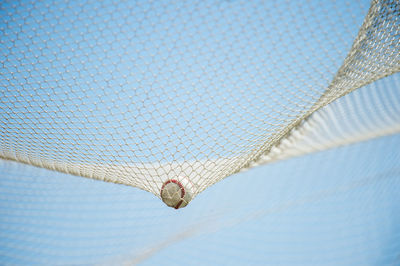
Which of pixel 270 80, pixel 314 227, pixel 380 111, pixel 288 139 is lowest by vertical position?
pixel 314 227

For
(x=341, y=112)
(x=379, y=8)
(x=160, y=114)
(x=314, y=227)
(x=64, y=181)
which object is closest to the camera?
(x=379, y=8)

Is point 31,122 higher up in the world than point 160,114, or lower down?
lower down

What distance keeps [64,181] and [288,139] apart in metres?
1.39

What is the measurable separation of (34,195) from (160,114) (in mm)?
1221

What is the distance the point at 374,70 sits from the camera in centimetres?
123

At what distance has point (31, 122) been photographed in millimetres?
1342

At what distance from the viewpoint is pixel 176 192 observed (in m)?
1.13

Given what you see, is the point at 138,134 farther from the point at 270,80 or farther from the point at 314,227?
the point at 314,227

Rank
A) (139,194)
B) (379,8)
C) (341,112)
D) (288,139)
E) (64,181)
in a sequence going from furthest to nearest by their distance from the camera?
(139,194) → (64,181) → (341,112) → (288,139) → (379,8)

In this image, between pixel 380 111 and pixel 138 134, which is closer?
pixel 138 134

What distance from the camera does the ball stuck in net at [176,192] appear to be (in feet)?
3.70

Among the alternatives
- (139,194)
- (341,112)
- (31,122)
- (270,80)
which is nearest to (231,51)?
(270,80)

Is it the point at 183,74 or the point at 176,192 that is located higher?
the point at 183,74

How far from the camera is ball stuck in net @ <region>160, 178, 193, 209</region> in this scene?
113 cm
